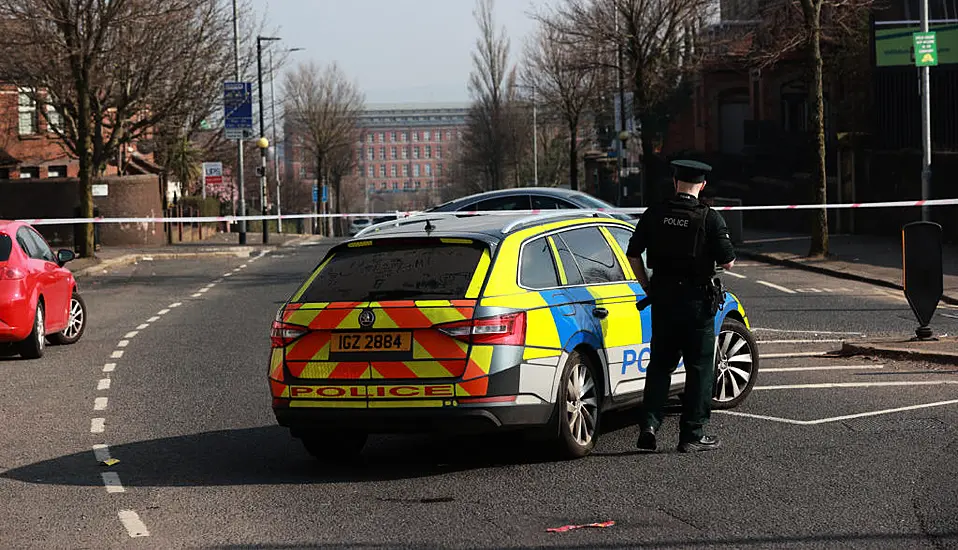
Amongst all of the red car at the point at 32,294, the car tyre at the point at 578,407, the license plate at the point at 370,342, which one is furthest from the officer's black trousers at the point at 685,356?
the red car at the point at 32,294

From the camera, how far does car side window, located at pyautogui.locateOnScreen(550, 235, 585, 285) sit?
9.15 meters

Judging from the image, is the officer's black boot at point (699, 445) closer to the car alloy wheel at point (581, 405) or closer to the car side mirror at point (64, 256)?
the car alloy wheel at point (581, 405)

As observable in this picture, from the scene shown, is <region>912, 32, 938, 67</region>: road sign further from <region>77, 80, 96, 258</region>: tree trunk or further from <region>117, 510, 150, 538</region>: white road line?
<region>117, 510, 150, 538</region>: white road line

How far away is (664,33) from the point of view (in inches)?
1884

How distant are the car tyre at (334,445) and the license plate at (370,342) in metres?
Answer: 0.77

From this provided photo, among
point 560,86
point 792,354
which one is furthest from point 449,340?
A: point 560,86

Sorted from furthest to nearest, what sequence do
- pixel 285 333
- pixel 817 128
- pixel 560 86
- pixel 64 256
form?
pixel 560 86, pixel 817 128, pixel 64 256, pixel 285 333

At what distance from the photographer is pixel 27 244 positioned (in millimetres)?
16109

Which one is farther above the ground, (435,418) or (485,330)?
(485,330)

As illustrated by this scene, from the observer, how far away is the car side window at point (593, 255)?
942 cm

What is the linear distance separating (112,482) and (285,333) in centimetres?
132

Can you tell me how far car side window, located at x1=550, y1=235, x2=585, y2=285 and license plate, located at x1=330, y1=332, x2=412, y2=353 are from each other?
134cm

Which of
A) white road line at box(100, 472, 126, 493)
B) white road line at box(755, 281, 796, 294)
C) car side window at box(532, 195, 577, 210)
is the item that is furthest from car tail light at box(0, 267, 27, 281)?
white road line at box(755, 281, 796, 294)

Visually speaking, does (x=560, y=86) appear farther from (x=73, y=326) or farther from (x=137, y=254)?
(x=73, y=326)
